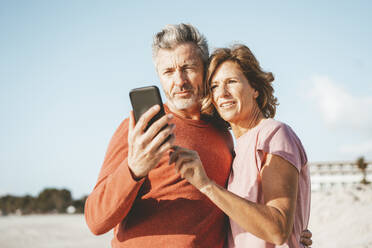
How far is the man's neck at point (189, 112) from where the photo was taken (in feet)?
11.0

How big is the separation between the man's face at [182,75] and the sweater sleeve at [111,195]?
29.9 inches

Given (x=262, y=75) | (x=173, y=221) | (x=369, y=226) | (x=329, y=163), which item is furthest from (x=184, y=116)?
(x=329, y=163)

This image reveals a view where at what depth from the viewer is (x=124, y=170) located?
7.64 feet

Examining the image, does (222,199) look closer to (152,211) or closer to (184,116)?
(152,211)

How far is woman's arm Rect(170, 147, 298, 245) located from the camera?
2.18 meters

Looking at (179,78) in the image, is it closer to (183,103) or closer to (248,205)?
(183,103)

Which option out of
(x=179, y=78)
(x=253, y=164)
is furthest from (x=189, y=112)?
(x=253, y=164)

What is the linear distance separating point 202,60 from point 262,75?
0.60 meters

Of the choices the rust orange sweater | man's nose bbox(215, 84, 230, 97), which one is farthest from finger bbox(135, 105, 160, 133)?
man's nose bbox(215, 84, 230, 97)

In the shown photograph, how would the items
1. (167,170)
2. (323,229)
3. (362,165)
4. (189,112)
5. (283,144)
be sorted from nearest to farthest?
(283,144) < (167,170) < (189,112) < (323,229) < (362,165)

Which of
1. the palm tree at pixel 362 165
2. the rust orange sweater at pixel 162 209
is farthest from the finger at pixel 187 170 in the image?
the palm tree at pixel 362 165

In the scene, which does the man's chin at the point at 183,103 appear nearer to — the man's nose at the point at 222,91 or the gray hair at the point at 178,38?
the man's nose at the point at 222,91

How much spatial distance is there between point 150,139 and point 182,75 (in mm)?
1332

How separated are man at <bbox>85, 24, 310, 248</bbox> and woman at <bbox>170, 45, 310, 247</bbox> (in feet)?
0.52
